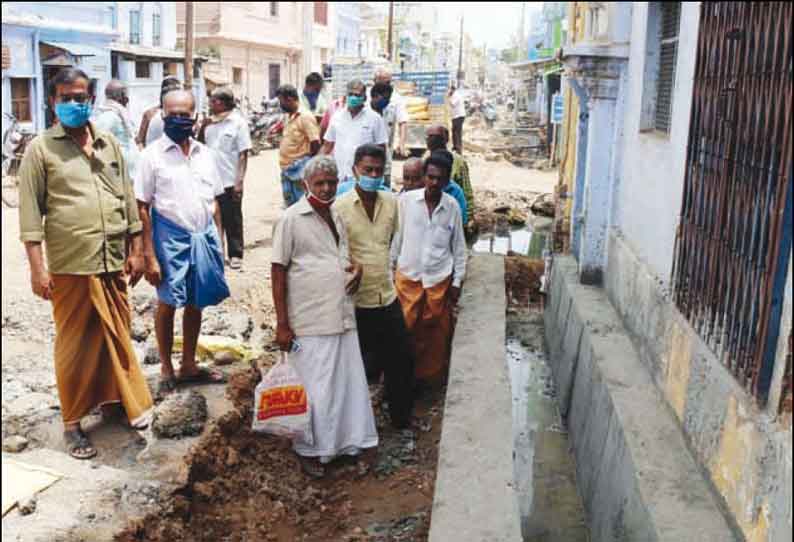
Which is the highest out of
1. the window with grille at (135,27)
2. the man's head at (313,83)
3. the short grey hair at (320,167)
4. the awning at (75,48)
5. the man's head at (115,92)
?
the window with grille at (135,27)

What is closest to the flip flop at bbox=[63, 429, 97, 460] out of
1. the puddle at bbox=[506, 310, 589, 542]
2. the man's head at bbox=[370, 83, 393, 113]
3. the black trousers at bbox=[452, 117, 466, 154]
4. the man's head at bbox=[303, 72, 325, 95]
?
the puddle at bbox=[506, 310, 589, 542]

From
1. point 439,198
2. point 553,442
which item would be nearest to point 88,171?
point 439,198

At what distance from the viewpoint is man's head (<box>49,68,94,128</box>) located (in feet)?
12.7

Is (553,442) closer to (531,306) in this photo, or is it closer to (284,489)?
(284,489)

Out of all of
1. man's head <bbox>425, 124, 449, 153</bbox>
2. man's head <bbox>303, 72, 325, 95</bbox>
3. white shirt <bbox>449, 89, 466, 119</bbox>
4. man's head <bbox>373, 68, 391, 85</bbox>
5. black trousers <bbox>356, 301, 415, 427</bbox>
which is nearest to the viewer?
black trousers <bbox>356, 301, 415, 427</bbox>

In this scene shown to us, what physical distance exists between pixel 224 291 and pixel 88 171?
125cm

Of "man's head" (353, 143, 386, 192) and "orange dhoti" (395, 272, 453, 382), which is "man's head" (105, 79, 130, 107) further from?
"man's head" (353, 143, 386, 192)

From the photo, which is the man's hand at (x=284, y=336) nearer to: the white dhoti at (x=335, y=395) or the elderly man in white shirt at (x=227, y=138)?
the white dhoti at (x=335, y=395)

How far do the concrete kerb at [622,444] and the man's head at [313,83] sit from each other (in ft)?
11.6

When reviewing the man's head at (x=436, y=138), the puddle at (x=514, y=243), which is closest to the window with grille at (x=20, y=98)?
the puddle at (x=514, y=243)

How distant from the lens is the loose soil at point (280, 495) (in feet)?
12.8

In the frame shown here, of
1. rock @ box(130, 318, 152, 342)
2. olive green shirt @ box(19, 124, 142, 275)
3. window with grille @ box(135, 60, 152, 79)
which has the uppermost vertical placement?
window with grille @ box(135, 60, 152, 79)

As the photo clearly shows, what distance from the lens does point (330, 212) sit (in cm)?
437

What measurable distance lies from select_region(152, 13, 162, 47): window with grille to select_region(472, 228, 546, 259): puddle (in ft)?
25.3
